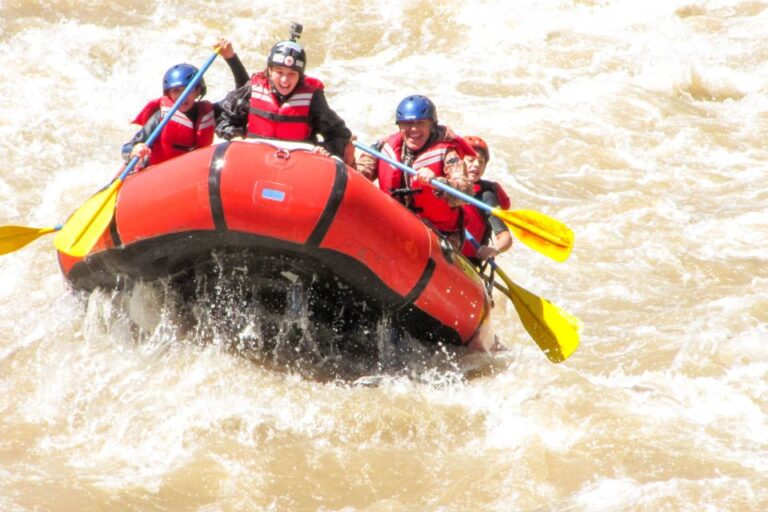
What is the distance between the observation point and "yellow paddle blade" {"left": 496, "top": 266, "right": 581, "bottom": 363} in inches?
238

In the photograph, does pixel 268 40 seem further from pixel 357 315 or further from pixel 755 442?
pixel 755 442

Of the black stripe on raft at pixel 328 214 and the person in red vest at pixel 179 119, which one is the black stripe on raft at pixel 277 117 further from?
the black stripe on raft at pixel 328 214

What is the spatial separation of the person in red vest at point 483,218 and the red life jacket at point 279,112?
94cm

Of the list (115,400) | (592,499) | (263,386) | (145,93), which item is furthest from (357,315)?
(145,93)

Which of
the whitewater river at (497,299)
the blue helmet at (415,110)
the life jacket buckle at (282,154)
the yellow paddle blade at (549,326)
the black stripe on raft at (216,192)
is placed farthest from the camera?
the yellow paddle blade at (549,326)

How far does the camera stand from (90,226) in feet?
17.5

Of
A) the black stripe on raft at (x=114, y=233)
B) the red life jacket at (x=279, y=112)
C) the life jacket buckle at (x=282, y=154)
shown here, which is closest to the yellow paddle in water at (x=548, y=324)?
the red life jacket at (x=279, y=112)

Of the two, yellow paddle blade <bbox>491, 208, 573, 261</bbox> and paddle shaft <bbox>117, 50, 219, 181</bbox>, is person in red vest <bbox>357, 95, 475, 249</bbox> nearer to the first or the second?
yellow paddle blade <bbox>491, 208, 573, 261</bbox>

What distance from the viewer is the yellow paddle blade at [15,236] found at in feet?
18.9

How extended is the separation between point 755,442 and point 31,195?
5538mm

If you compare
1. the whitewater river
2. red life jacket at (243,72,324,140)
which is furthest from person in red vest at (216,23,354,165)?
the whitewater river

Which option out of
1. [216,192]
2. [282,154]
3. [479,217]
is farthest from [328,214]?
[479,217]

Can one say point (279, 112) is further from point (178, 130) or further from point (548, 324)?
point (548, 324)

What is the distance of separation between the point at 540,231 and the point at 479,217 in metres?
0.62
